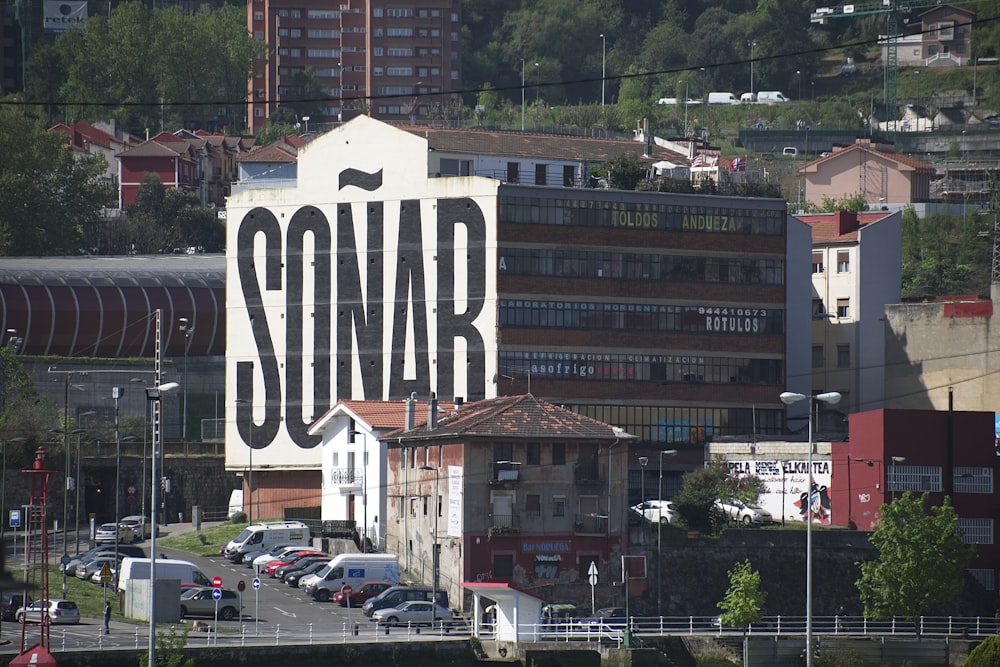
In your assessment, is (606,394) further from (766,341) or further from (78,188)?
(78,188)

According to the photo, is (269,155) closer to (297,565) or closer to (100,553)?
(100,553)

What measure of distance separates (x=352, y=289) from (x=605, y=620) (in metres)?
43.1

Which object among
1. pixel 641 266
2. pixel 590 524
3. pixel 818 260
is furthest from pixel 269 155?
pixel 590 524

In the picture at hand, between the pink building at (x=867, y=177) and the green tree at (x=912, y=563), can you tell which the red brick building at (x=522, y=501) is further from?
the pink building at (x=867, y=177)

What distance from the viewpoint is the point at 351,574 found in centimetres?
9138

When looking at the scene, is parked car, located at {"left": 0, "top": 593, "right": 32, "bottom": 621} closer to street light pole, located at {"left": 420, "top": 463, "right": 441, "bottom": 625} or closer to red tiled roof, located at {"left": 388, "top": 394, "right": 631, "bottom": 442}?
street light pole, located at {"left": 420, "top": 463, "right": 441, "bottom": 625}

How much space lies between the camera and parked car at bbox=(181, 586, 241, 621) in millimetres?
84562

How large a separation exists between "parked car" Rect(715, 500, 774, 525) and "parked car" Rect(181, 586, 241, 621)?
28.3m

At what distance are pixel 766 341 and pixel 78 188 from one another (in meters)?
85.2

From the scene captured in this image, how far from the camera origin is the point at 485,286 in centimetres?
12056

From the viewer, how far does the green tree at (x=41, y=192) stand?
6978 inches

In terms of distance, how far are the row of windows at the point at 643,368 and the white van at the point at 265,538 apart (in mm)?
20116

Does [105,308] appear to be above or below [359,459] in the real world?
above

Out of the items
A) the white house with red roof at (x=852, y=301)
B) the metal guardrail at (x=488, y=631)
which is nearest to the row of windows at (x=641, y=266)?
the white house with red roof at (x=852, y=301)
